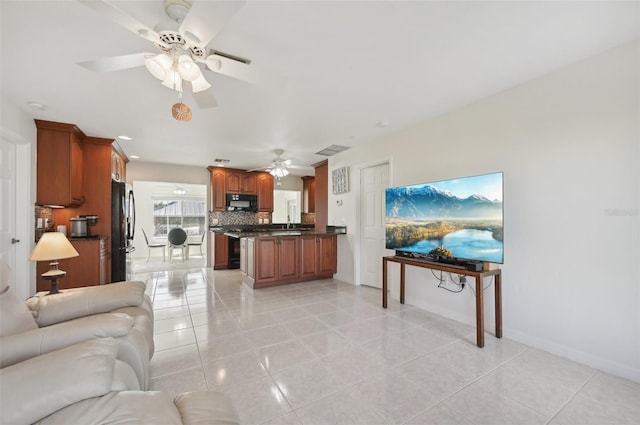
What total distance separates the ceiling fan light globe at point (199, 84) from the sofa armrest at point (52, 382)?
1546mm

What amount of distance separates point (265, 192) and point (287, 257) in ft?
9.09

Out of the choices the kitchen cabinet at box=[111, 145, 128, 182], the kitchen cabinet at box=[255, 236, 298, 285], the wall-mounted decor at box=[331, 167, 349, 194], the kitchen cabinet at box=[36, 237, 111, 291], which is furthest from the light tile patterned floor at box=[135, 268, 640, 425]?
the kitchen cabinet at box=[111, 145, 128, 182]

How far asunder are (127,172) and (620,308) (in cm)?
778

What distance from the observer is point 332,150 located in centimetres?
482

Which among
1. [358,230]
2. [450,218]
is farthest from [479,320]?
[358,230]

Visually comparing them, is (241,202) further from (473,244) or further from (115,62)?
(473,244)

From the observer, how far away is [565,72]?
7.22ft

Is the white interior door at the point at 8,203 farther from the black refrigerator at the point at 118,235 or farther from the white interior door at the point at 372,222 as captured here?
the white interior door at the point at 372,222

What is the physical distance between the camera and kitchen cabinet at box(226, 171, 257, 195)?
651 cm

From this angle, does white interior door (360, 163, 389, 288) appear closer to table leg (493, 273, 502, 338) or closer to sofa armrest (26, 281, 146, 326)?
table leg (493, 273, 502, 338)

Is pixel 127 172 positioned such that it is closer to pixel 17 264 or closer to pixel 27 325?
pixel 17 264

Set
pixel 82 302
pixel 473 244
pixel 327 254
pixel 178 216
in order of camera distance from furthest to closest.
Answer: pixel 178 216 < pixel 327 254 < pixel 473 244 < pixel 82 302

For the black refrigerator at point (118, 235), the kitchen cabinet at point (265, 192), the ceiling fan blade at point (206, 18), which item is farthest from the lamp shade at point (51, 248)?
the kitchen cabinet at point (265, 192)

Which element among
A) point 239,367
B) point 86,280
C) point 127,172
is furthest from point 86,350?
point 127,172
